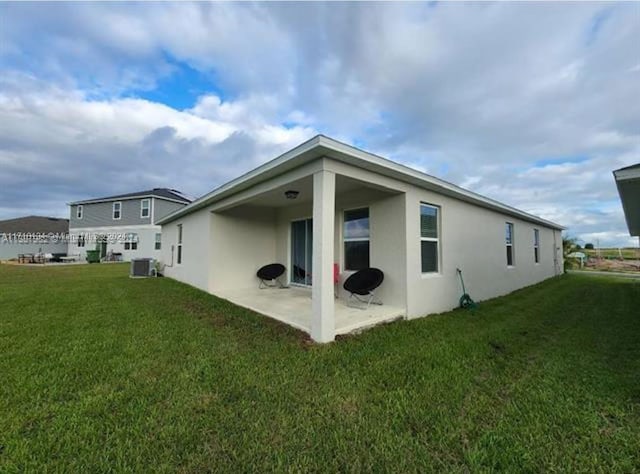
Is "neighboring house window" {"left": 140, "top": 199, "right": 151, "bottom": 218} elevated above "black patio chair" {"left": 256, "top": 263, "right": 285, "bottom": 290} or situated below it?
above

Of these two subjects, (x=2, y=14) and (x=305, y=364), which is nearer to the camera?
(x=305, y=364)

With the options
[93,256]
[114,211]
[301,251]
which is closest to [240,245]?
[301,251]

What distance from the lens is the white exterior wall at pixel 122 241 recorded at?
2152 cm

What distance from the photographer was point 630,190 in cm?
542

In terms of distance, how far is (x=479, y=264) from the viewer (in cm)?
766

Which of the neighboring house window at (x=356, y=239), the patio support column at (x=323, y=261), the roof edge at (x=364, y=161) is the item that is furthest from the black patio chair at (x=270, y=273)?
the patio support column at (x=323, y=261)

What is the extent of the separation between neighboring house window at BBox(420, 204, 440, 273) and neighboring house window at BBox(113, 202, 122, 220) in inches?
983

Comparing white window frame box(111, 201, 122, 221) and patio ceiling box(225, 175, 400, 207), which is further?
white window frame box(111, 201, 122, 221)

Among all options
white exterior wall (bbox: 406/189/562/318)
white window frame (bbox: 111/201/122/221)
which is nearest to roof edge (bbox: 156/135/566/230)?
white exterior wall (bbox: 406/189/562/318)

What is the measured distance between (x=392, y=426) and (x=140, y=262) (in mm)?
13300

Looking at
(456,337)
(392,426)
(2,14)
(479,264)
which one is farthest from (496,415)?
(2,14)

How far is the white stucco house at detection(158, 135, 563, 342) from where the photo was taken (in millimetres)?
4239

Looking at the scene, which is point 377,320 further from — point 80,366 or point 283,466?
point 80,366

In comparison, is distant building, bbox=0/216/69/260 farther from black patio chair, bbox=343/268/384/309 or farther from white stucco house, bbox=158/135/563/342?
black patio chair, bbox=343/268/384/309
